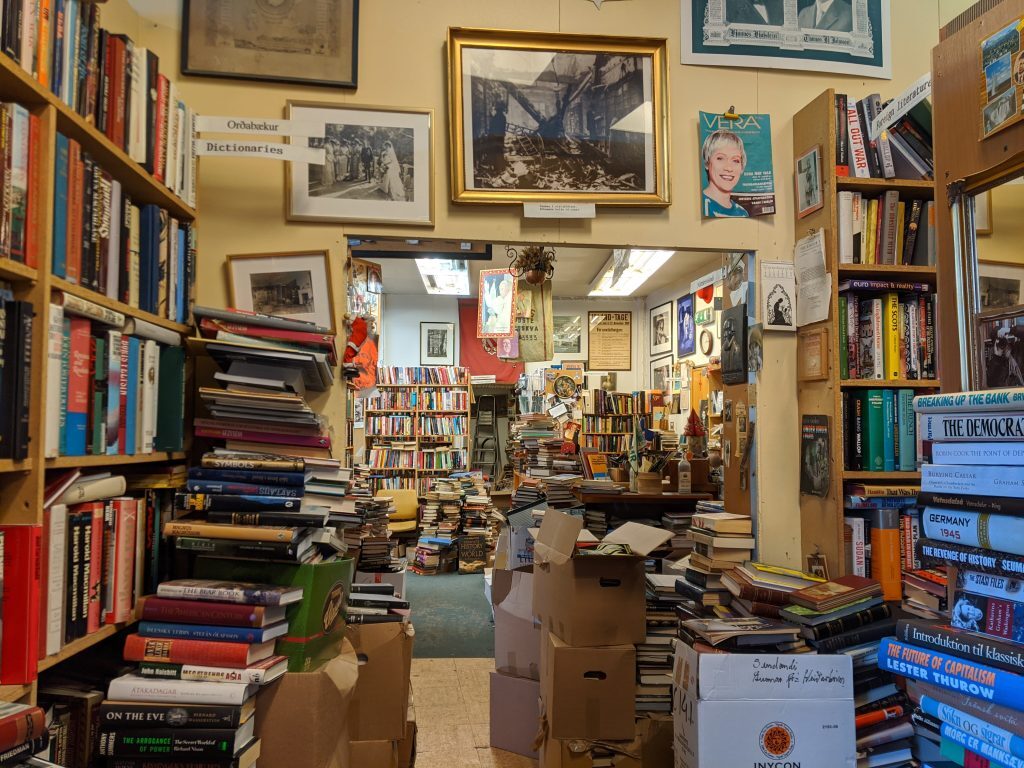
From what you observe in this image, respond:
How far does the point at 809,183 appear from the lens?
7.98ft

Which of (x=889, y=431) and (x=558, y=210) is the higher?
(x=558, y=210)

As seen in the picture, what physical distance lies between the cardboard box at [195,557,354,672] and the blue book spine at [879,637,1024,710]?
1292 mm

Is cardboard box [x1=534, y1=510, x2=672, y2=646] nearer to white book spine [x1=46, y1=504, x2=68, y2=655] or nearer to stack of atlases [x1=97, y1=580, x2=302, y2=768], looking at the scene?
stack of atlases [x1=97, y1=580, x2=302, y2=768]

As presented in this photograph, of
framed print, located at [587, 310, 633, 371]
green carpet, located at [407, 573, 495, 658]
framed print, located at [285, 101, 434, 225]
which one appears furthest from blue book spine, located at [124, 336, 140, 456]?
framed print, located at [587, 310, 633, 371]

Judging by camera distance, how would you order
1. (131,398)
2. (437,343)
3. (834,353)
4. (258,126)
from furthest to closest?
(437,343)
(834,353)
(258,126)
(131,398)

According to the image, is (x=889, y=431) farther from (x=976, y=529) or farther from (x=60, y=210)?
(x=60, y=210)

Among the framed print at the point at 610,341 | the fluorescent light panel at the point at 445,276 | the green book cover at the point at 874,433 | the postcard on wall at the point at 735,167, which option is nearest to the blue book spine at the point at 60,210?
the postcard on wall at the point at 735,167

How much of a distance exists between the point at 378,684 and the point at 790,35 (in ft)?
9.04

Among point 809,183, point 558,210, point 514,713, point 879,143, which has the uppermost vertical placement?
point 879,143

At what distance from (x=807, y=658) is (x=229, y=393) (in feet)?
5.35

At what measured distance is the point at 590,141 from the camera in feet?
7.95

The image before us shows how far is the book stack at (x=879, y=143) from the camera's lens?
Result: 239 cm

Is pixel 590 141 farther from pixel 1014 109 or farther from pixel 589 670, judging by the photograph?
pixel 589 670

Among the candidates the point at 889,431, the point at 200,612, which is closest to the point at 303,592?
the point at 200,612
